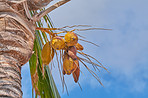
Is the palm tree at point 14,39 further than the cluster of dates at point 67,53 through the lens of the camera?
No

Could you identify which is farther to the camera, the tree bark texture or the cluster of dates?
the cluster of dates

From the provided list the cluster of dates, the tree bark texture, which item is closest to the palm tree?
the tree bark texture

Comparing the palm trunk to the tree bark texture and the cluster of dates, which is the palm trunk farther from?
the cluster of dates

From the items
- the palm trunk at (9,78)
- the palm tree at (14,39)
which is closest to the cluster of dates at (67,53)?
the palm tree at (14,39)

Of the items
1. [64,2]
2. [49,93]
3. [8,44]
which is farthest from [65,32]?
[49,93]

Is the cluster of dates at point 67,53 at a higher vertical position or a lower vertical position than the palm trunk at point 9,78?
higher

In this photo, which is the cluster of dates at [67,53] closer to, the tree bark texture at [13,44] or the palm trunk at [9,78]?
the tree bark texture at [13,44]

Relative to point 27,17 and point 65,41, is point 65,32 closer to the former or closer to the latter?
point 65,41
